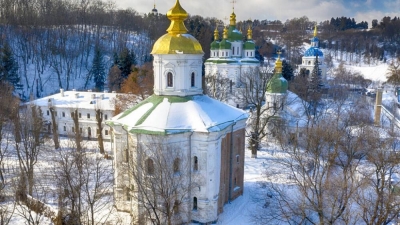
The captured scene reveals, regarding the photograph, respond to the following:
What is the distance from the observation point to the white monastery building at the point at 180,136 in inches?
543

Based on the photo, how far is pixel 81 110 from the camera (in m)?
28.4

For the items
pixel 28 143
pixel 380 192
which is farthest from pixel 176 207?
pixel 28 143

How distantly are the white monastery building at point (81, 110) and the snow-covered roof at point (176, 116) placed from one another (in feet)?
44.8

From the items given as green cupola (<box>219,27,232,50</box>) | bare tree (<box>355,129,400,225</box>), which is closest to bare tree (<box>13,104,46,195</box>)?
bare tree (<box>355,129,400,225</box>)

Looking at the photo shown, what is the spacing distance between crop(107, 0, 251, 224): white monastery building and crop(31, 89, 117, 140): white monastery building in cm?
1369

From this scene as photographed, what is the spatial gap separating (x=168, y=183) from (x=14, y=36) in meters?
43.6

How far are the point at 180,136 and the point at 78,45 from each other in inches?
1698

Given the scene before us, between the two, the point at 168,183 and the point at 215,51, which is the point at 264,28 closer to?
the point at 215,51

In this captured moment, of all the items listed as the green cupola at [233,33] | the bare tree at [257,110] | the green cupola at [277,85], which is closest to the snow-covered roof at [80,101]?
the bare tree at [257,110]

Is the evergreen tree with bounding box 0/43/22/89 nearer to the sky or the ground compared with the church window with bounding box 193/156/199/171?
nearer to the sky

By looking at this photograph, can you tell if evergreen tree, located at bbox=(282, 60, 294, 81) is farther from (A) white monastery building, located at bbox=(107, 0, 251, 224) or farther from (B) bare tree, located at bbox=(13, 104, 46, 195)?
(B) bare tree, located at bbox=(13, 104, 46, 195)

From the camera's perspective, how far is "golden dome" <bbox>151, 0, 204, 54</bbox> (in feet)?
48.4

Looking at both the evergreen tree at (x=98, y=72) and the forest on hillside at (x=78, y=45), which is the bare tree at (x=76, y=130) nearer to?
the forest on hillside at (x=78, y=45)

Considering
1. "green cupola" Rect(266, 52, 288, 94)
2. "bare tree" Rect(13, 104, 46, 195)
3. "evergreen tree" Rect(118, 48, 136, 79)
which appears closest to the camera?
"bare tree" Rect(13, 104, 46, 195)
